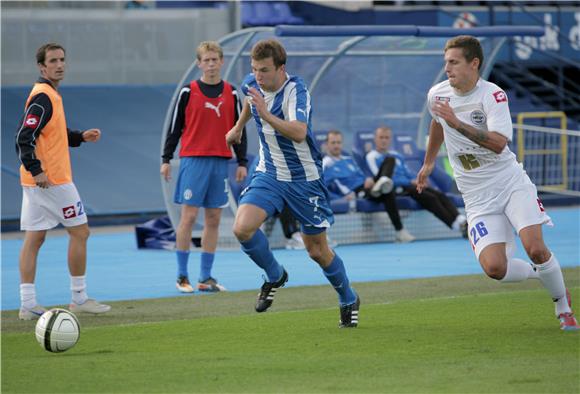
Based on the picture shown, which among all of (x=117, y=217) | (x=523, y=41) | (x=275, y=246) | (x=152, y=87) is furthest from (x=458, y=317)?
(x=523, y=41)

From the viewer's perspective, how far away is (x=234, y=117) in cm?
1184

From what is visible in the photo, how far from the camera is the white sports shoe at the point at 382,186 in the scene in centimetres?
1648

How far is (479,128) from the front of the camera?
8.04 m

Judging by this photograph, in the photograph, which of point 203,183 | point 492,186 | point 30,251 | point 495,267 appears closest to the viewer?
point 495,267

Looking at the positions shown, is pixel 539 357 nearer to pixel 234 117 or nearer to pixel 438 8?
pixel 234 117

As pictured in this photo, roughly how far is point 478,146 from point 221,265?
6.45m

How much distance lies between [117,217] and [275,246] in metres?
4.75

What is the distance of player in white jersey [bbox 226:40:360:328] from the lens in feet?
27.5

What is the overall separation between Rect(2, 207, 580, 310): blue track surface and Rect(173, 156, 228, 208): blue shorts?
36.0 inches

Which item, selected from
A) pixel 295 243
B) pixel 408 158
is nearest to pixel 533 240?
pixel 295 243

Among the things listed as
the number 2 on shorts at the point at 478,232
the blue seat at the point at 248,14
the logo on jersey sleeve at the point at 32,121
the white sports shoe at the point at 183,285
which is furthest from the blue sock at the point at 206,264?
the blue seat at the point at 248,14

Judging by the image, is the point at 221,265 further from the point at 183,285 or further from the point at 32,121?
the point at 32,121

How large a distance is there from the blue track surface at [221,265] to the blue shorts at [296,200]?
3.17 metres

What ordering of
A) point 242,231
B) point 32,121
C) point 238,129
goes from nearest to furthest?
1. point 242,231
2. point 238,129
3. point 32,121
